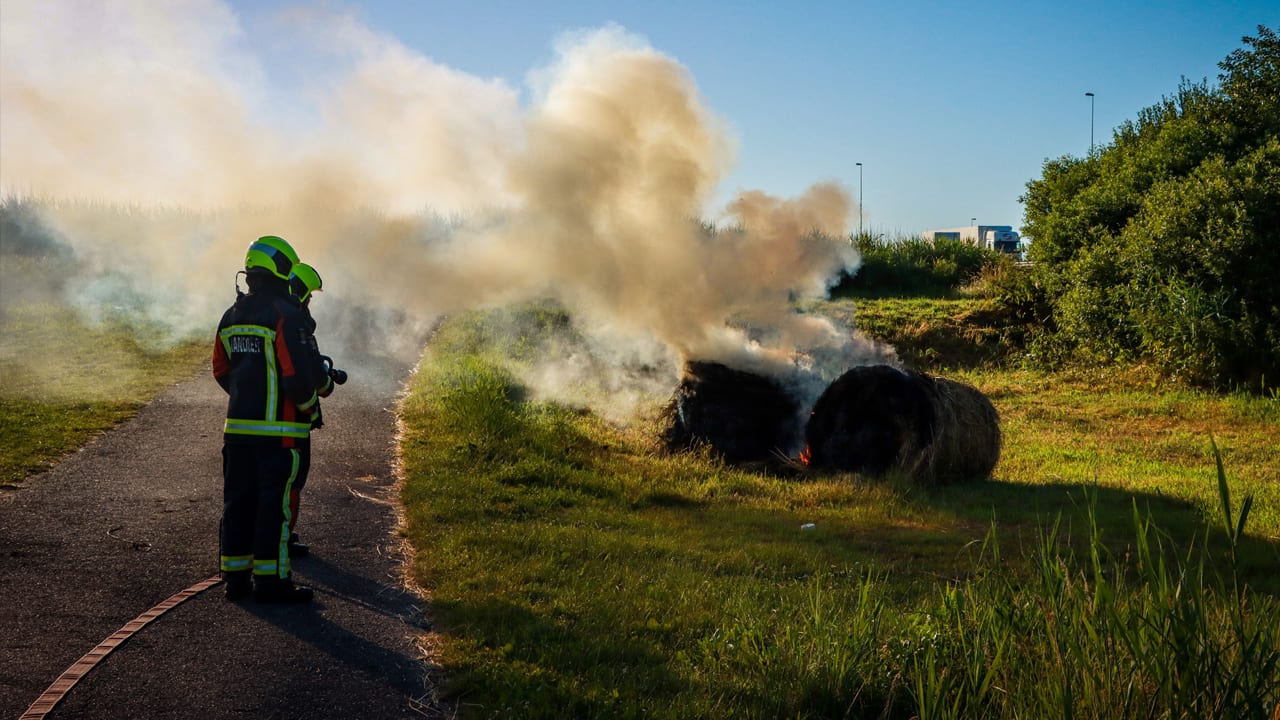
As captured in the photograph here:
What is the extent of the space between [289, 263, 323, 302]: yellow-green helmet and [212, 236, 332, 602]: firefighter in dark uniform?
0.46 meters

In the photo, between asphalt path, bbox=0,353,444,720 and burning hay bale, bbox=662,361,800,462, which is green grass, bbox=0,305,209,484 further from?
burning hay bale, bbox=662,361,800,462

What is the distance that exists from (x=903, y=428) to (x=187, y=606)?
297 inches

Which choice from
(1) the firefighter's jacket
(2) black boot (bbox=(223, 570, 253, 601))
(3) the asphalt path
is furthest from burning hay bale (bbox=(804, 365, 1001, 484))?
(2) black boot (bbox=(223, 570, 253, 601))

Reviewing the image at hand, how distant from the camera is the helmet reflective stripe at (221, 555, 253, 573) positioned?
5.86 metres

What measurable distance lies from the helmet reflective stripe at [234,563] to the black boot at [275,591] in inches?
5.1

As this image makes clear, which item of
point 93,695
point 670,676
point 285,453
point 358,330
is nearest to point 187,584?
point 285,453

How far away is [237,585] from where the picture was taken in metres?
5.85

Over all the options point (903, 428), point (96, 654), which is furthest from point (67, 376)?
point (903, 428)

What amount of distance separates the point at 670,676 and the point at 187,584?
10.4 ft

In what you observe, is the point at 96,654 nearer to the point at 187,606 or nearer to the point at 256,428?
the point at 187,606

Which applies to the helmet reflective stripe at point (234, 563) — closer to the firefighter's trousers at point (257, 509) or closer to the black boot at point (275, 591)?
the firefighter's trousers at point (257, 509)

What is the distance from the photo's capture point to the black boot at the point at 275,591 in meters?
5.81

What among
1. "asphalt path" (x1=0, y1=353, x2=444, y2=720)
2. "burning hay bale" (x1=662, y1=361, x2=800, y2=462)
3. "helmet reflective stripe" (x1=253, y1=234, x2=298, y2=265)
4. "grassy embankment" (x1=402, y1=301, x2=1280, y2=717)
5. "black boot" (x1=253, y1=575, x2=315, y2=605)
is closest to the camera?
"grassy embankment" (x1=402, y1=301, x2=1280, y2=717)

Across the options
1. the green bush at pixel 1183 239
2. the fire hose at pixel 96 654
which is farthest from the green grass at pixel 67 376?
the green bush at pixel 1183 239
